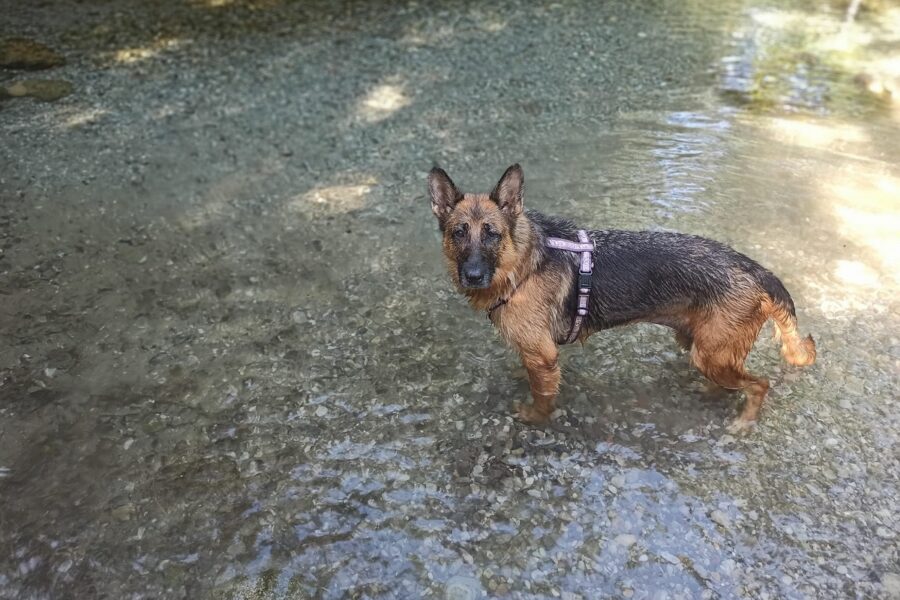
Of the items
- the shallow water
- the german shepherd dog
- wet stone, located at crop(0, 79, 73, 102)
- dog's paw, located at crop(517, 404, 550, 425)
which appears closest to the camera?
the shallow water

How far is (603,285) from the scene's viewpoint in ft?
15.0

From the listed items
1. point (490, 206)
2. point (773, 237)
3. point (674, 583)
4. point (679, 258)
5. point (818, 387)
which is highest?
point (490, 206)

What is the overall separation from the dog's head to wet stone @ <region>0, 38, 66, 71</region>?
30.5ft

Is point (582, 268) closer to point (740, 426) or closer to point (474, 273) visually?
point (474, 273)

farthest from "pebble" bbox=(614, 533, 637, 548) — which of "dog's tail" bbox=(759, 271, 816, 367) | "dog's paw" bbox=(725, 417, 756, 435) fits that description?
"dog's tail" bbox=(759, 271, 816, 367)

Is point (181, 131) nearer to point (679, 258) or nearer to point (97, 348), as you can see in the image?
point (97, 348)

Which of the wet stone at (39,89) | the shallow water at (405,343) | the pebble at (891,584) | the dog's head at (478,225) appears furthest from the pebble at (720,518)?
the wet stone at (39,89)

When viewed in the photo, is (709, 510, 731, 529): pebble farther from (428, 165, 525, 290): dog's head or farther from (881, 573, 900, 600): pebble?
(428, 165, 525, 290): dog's head

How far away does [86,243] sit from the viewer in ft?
22.4

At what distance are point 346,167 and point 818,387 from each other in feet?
19.8

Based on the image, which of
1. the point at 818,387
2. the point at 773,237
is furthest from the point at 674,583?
the point at 773,237

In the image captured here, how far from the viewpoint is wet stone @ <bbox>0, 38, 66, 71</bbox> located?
10.1m

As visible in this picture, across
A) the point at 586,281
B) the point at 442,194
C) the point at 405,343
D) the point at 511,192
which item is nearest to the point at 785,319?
the point at 586,281

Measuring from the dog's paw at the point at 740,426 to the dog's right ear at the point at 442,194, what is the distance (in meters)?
2.83
